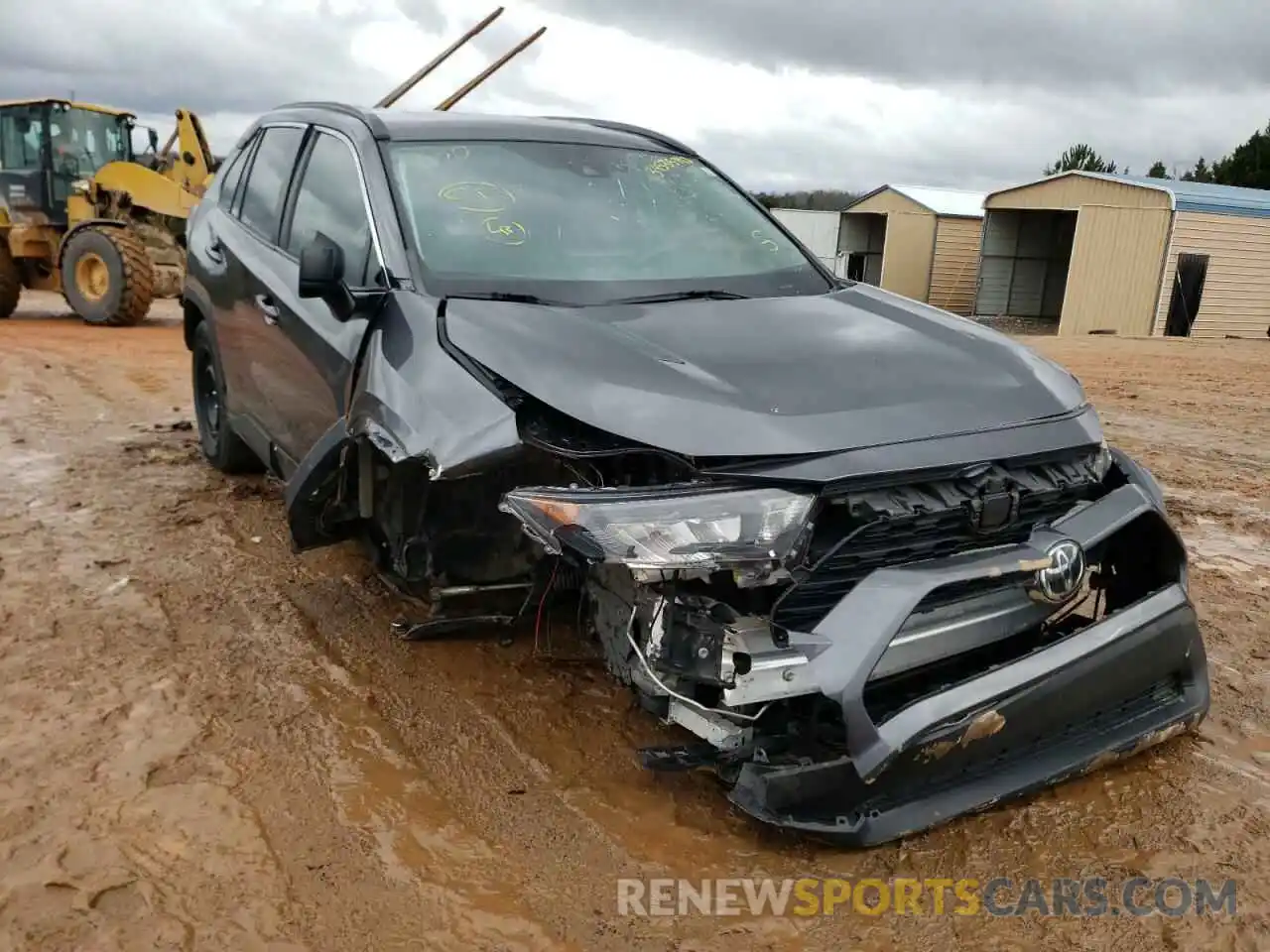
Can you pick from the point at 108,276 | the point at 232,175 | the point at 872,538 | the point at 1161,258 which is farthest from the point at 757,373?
the point at 1161,258

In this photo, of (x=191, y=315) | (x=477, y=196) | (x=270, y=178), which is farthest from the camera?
(x=191, y=315)

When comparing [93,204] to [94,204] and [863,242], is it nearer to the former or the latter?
[94,204]

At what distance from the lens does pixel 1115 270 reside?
1983 cm

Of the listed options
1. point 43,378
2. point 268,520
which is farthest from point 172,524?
point 43,378

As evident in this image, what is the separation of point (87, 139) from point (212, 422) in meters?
10.1

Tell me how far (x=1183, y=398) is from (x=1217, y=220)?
39.4 feet

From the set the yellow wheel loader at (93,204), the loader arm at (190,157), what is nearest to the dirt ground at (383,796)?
the yellow wheel loader at (93,204)

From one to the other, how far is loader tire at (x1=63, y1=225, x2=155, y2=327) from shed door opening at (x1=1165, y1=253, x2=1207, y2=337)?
57.2ft

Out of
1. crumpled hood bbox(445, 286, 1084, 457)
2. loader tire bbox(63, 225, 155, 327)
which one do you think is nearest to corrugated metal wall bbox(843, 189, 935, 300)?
loader tire bbox(63, 225, 155, 327)

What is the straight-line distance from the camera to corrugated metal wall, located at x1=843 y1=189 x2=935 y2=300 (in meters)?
26.3

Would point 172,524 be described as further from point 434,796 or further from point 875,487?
point 875,487

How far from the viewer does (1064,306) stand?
2058 cm

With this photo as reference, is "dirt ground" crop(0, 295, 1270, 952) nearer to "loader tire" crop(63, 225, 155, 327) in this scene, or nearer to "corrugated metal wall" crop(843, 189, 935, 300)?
"loader tire" crop(63, 225, 155, 327)

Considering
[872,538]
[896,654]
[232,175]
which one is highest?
[232,175]
